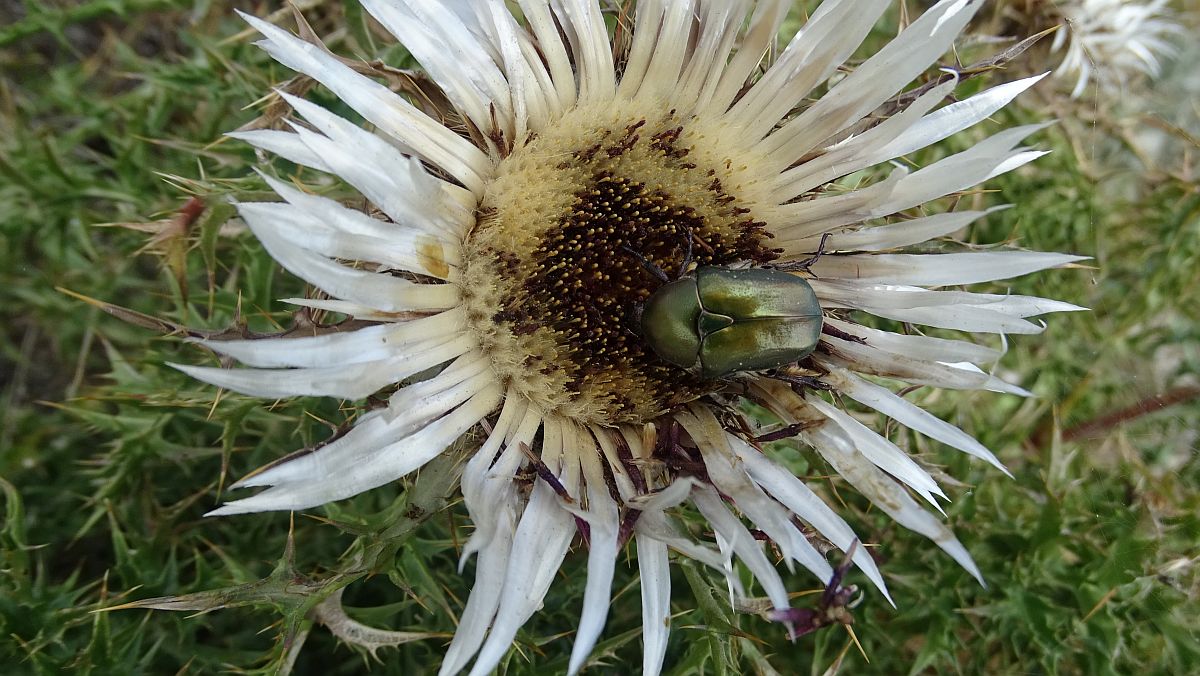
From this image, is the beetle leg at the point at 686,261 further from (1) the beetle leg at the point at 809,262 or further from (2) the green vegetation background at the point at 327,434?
(2) the green vegetation background at the point at 327,434

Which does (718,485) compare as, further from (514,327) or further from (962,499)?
(962,499)

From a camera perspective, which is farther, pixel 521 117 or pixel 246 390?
pixel 521 117

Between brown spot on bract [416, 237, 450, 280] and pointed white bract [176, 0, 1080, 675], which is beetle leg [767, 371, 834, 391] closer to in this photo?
pointed white bract [176, 0, 1080, 675]

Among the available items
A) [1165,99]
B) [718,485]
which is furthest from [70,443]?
Answer: [1165,99]

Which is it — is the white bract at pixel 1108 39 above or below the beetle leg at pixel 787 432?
below

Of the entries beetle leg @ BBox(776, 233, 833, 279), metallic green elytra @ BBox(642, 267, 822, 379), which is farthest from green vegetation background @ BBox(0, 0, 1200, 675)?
beetle leg @ BBox(776, 233, 833, 279)

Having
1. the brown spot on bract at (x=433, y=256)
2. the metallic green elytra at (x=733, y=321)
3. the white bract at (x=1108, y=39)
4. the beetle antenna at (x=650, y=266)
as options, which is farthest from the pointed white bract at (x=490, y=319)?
the white bract at (x=1108, y=39)

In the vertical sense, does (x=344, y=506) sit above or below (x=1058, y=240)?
above
